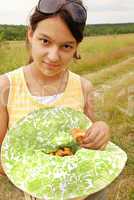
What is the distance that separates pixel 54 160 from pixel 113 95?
25.3 feet

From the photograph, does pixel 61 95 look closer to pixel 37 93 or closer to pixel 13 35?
pixel 37 93

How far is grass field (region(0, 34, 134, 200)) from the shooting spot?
171 inches

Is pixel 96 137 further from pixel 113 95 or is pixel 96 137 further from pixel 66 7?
pixel 113 95

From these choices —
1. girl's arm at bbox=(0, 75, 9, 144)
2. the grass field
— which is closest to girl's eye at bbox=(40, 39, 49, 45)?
girl's arm at bbox=(0, 75, 9, 144)

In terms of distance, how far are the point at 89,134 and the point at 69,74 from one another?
19.5 inches

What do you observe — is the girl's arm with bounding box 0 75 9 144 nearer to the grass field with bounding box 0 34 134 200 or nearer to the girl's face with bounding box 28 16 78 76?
the girl's face with bounding box 28 16 78 76

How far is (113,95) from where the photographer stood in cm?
936

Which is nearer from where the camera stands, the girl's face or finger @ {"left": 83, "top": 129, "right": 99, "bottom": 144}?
finger @ {"left": 83, "top": 129, "right": 99, "bottom": 144}

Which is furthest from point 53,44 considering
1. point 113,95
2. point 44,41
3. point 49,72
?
point 113,95

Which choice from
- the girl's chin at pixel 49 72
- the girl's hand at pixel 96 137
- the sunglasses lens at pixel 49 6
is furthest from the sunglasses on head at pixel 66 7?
the girl's hand at pixel 96 137

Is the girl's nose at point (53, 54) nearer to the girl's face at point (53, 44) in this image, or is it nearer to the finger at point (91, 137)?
the girl's face at point (53, 44)

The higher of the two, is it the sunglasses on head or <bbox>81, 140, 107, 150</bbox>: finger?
the sunglasses on head

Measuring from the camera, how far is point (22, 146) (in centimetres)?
188

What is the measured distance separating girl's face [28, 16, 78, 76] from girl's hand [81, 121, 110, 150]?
13.2 inches
